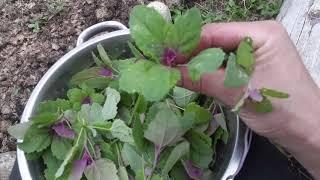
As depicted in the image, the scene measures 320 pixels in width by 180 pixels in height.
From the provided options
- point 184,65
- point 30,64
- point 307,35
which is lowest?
point 30,64

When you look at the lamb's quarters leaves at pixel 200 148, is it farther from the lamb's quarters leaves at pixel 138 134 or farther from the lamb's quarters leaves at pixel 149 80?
the lamb's quarters leaves at pixel 149 80

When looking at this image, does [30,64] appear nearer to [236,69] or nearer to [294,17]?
[294,17]

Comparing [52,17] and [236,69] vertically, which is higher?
[236,69]

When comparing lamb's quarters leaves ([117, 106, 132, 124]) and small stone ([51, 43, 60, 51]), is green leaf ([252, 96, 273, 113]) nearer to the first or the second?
lamb's quarters leaves ([117, 106, 132, 124])

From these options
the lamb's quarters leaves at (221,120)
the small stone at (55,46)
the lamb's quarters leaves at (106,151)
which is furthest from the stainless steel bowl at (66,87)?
the small stone at (55,46)

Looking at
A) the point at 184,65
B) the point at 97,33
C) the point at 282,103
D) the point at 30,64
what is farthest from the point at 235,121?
the point at 30,64

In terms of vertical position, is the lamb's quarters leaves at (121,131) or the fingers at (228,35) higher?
the fingers at (228,35)
